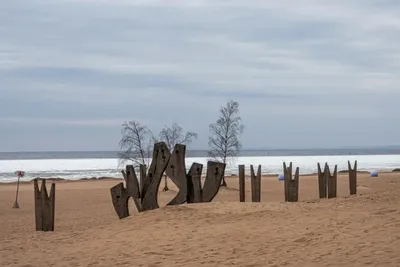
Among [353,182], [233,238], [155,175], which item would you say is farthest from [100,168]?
[233,238]

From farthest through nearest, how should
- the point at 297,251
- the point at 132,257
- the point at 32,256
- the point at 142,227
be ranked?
the point at 142,227, the point at 32,256, the point at 132,257, the point at 297,251

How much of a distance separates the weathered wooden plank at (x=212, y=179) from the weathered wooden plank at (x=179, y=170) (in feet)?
2.27

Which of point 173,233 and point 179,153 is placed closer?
point 173,233

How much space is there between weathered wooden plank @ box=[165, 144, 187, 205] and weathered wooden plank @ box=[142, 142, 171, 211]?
0.24m

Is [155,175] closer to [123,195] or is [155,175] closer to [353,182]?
[123,195]

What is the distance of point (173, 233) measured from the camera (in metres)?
14.5

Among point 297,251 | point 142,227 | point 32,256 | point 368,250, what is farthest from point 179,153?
point 368,250

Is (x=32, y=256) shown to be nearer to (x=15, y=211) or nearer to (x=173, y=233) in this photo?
(x=173, y=233)

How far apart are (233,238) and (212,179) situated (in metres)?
5.39

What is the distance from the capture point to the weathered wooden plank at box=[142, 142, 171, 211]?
59.1 feet

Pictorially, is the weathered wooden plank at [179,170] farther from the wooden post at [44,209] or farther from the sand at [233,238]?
the wooden post at [44,209]

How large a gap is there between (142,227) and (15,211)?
14.1 meters

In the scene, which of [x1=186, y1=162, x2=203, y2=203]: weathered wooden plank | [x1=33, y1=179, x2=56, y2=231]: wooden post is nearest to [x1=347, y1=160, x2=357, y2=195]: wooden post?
[x1=186, y1=162, x2=203, y2=203]: weathered wooden plank

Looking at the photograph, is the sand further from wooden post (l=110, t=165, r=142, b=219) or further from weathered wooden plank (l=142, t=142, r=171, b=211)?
wooden post (l=110, t=165, r=142, b=219)
